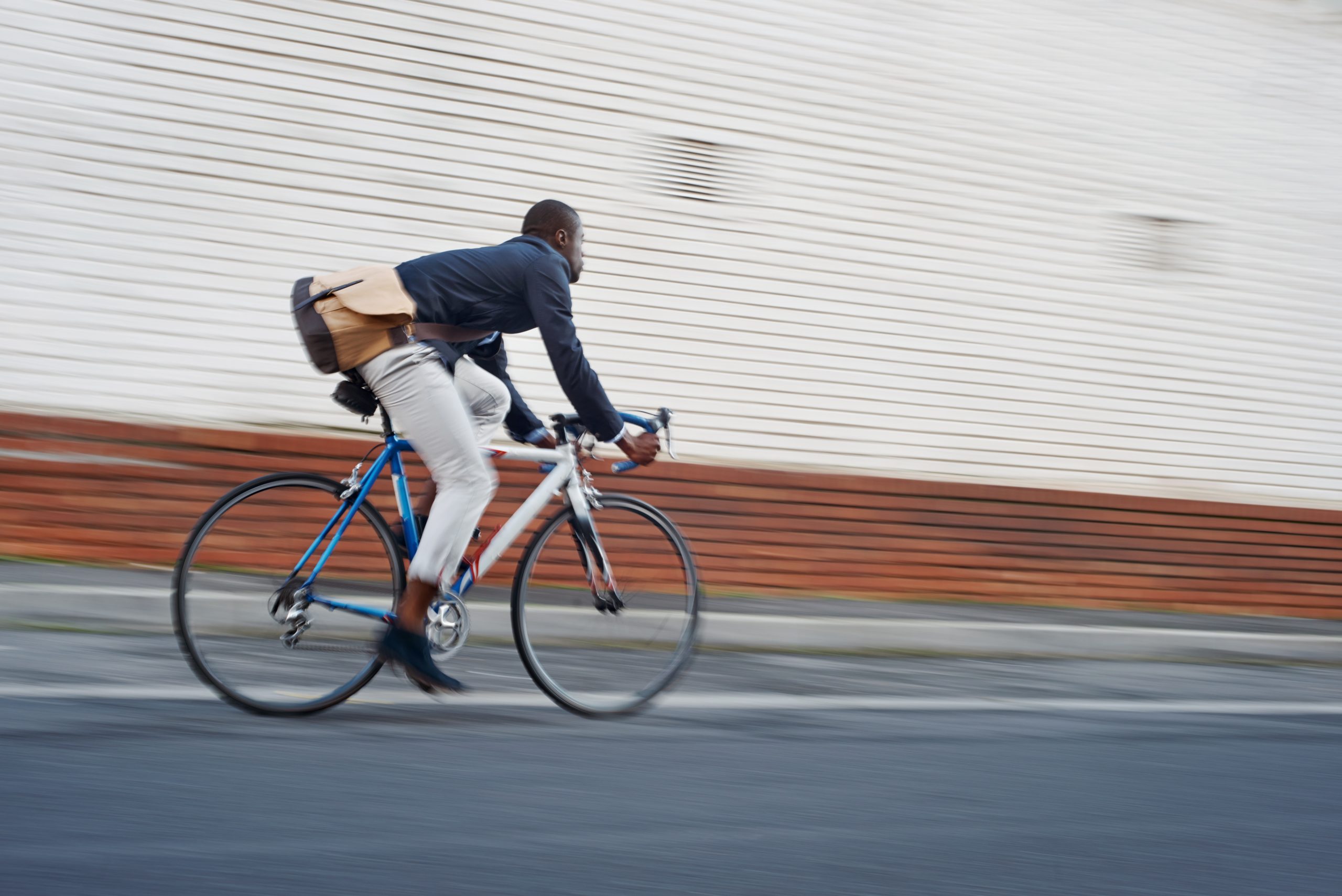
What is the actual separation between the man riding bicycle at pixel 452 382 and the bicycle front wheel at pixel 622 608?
16.8 inches

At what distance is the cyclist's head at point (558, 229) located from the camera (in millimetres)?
4074

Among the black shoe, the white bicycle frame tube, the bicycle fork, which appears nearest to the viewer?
the black shoe

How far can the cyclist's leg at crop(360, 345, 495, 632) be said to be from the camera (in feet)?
12.5

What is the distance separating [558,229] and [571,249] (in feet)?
0.28

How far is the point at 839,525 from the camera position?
7867mm

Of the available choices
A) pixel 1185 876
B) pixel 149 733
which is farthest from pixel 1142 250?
pixel 149 733

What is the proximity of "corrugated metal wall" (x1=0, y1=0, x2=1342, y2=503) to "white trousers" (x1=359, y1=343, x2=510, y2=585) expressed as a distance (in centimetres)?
324

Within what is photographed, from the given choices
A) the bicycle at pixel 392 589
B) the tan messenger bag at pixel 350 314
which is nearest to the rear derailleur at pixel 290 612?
the bicycle at pixel 392 589

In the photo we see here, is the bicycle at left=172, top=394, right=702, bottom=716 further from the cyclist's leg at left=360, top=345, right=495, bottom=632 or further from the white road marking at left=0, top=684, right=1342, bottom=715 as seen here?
the white road marking at left=0, top=684, right=1342, bottom=715

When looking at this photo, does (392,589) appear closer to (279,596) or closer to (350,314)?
(279,596)

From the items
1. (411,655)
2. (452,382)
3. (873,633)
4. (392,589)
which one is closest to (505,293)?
(452,382)

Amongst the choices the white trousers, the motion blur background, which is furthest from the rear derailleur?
the motion blur background

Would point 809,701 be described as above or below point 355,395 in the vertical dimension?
below

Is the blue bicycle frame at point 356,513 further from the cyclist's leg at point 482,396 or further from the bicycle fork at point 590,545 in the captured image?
the bicycle fork at point 590,545
